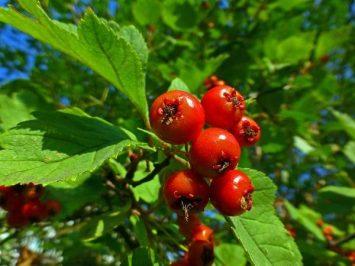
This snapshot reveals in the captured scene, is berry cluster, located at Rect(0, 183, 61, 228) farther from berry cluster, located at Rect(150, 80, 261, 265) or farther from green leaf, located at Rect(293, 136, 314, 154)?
green leaf, located at Rect(293, 136, 314, 154)

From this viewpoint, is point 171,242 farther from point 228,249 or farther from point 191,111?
point 191,111

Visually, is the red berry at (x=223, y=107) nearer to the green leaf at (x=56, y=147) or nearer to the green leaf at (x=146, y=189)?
the green leaf at (x=56, y=147)

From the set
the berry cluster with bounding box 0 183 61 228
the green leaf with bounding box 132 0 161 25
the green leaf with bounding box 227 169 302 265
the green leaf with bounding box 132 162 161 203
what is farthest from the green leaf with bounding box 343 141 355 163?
the berry cluster with bounding box 0 183 61 228

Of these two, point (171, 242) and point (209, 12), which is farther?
point (209, 12)

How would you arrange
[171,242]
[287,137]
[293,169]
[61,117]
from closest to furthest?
1. [61,117]
2. [171,242]
3. [287,137]
4. [293,169]

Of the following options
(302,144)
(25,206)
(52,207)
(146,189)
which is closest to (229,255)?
(146,189)

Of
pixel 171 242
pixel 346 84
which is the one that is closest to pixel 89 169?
pixel 171 242

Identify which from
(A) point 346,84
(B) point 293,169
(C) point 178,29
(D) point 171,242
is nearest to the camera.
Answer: (D) point 171,242

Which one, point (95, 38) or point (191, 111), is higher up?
point (95, 38)
